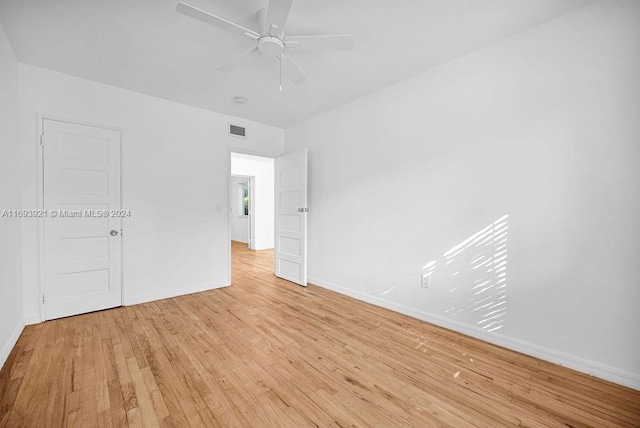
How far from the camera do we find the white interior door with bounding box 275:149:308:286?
13.6 feet

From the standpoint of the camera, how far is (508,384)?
1.86 m

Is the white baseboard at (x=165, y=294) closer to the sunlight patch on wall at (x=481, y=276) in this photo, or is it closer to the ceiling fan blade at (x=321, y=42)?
the sunlight patch on wall at (x=481, y=276)

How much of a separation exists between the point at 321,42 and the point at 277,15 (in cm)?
39

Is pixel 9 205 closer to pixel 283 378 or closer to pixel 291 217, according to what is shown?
pixel 283 378

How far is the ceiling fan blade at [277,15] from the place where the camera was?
5.38 ft

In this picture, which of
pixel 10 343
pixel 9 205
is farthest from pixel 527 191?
pixel 10 343

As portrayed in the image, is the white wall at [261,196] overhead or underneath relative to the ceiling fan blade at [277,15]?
underneath

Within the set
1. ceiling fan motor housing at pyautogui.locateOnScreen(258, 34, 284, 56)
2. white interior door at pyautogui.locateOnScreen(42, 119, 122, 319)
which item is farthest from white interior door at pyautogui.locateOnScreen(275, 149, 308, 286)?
white interior door at pyautogui.locateOnScreen(42, 119, 122, 319)

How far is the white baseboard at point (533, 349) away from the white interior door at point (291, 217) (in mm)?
1502

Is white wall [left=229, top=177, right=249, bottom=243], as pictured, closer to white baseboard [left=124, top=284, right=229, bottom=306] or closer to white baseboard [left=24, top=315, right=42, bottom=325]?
white baseboard [left=124, top=284, right=229, bottom=306]

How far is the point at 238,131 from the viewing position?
4258mm

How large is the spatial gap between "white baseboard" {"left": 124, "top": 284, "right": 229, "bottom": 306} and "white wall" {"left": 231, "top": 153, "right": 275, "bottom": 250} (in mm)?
3963

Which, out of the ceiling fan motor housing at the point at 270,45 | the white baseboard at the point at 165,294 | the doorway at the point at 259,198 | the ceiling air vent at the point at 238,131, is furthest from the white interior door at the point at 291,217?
the doorway at the point at 259,198

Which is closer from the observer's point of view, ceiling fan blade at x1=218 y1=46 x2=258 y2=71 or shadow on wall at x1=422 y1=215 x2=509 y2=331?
ceiling fan blade at x1=218 y1=46 x2=258 y2=71
